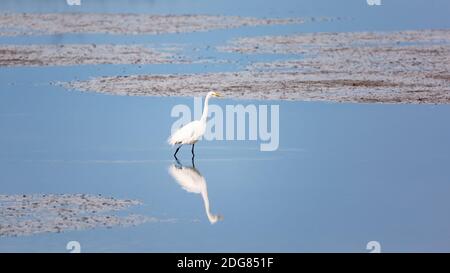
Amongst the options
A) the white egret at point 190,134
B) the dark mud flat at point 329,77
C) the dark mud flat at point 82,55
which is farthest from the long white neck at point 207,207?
the dark mud flat at point 82,55

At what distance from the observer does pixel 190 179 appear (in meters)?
16.1

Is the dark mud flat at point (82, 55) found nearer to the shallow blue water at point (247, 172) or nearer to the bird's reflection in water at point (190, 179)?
the shallow blue water at point (247, 172)

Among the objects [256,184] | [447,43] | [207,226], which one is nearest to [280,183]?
[256,184]

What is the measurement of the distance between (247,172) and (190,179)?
80cm

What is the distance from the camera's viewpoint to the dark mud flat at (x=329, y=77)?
76.5ft

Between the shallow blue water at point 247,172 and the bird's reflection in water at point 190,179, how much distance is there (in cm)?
9

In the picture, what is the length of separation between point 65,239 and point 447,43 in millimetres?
20120

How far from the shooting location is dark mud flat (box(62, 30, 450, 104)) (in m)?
23.3

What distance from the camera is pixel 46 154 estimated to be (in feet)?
58.4

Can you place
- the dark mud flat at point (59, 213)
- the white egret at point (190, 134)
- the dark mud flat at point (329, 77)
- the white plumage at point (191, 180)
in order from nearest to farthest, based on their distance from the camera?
the dark mud flat at point (59, 213)
the white plumage at point (191, 180)
the white egret at point (190, 134)
the dark mud flat at point (329, 77)

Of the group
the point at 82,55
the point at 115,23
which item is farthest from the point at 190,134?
the point at 115,23

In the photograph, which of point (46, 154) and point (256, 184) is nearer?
point (256, 184)
